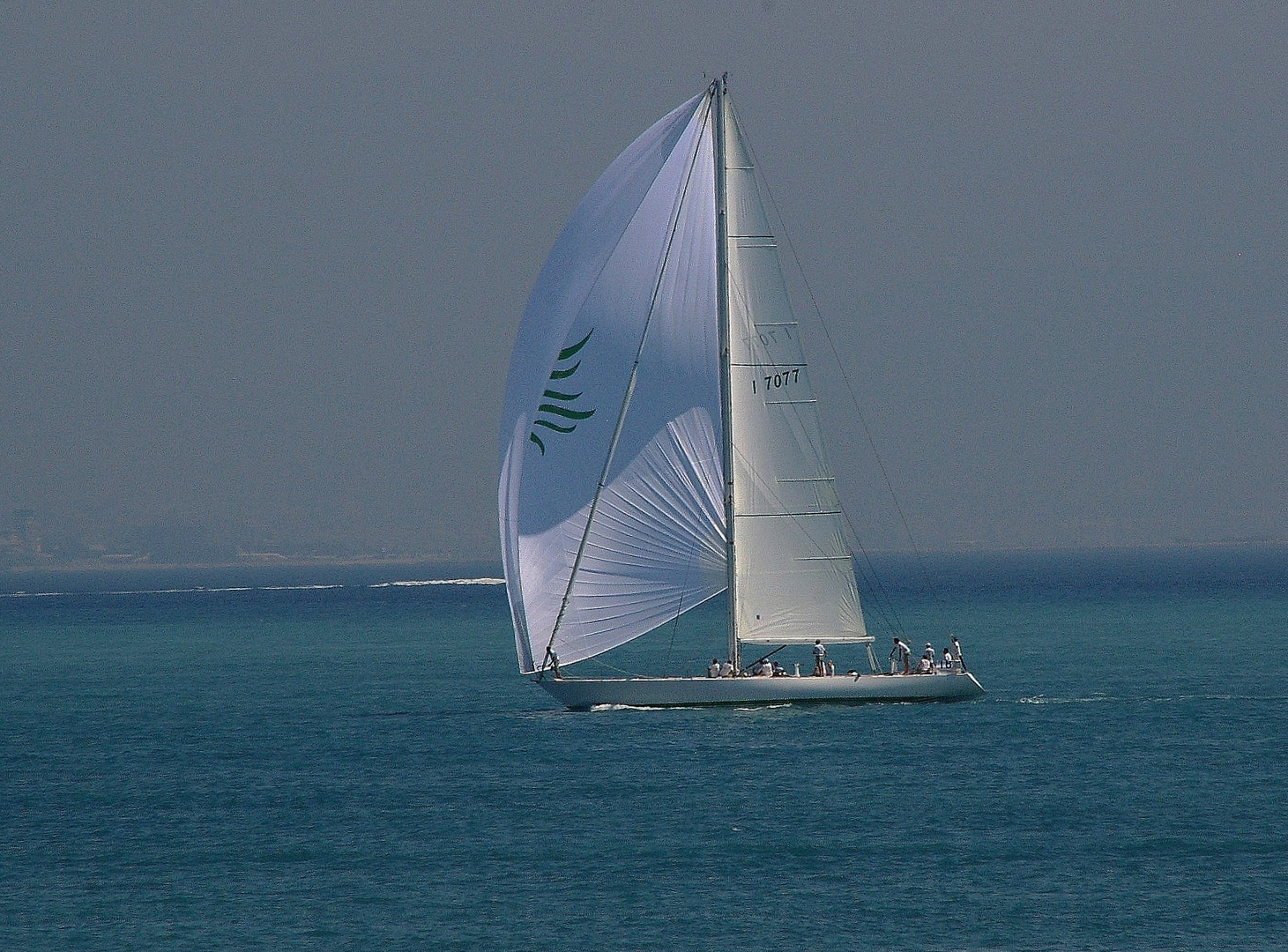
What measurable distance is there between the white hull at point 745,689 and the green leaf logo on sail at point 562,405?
6012 mm

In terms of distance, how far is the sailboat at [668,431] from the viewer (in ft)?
140

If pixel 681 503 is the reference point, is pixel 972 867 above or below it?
below

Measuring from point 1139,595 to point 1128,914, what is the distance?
110m

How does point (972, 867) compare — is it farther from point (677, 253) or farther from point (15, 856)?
point (677, 253)

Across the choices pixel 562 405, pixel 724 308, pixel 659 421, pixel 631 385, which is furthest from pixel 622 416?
pixel 724 308

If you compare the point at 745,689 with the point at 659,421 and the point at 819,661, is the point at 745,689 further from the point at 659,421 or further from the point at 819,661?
the point at 659,421

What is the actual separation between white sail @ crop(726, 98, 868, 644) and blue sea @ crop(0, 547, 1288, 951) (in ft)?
9.44

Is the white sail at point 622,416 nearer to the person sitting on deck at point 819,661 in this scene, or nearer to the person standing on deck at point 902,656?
the person sitting on deck at point 819,661

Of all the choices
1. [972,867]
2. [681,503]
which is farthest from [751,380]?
[972,867]

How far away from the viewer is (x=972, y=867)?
27594 mm

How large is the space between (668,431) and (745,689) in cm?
671

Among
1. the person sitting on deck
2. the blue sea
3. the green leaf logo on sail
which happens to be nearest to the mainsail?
the green leaf logo on sail

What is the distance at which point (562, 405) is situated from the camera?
43.0 m

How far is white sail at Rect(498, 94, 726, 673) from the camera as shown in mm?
42625
